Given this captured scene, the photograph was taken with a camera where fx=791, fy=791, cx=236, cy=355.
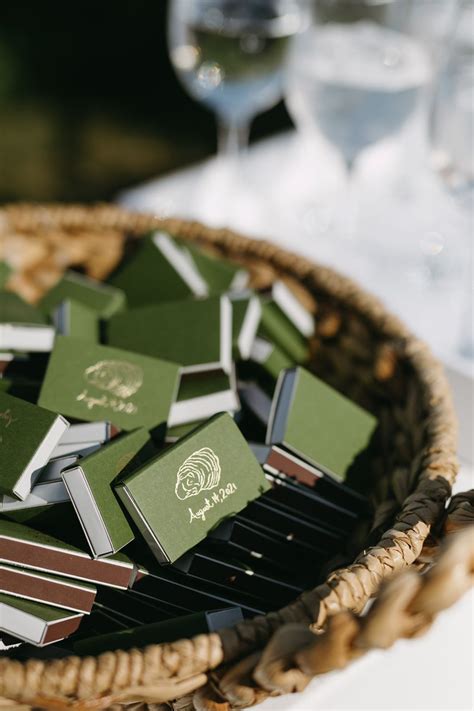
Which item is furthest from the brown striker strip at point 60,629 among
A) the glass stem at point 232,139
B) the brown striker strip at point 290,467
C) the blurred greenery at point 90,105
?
the blurred greenery at point 90,105

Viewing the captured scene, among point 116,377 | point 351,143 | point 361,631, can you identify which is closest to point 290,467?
point 116,377

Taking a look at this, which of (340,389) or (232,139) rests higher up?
(232,139)

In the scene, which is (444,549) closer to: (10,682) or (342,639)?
(342,639)

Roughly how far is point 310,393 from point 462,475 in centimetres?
25

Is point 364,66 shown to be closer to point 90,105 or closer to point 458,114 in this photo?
point 458,114

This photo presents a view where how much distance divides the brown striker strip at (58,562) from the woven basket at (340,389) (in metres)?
0.14

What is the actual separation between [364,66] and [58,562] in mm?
892

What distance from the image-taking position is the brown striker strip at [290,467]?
874 millimetres

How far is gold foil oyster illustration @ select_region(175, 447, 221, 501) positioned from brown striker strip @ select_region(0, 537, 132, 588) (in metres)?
0.10

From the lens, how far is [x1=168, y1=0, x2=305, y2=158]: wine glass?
1351 millimetres

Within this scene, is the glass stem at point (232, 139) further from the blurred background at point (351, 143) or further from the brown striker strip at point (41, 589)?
the brown striker strip at point (41, 589)

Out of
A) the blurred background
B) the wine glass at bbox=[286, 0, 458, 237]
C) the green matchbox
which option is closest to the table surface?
the blurred background

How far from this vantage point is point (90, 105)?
3918 millimetres

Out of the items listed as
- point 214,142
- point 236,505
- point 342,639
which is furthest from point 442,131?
point 214,142
